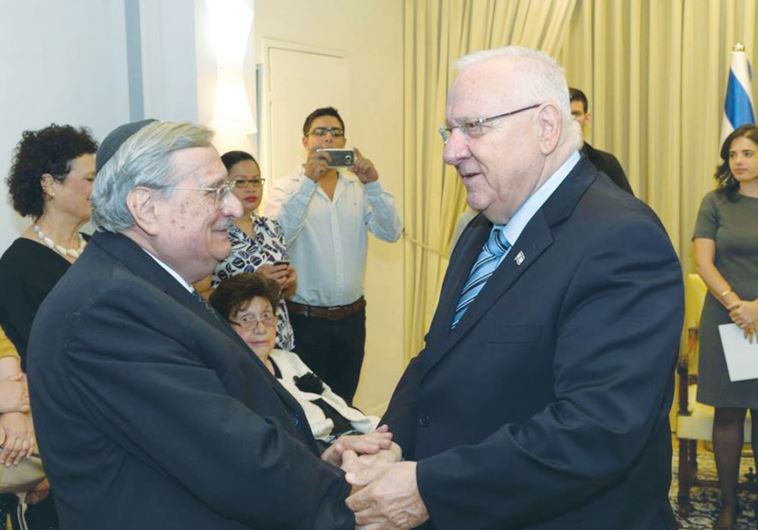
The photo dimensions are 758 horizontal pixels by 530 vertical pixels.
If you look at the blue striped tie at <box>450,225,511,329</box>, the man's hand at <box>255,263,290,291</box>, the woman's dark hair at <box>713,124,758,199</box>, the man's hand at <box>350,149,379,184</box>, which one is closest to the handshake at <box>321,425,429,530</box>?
the blue striped tie at <box>450,225,511,329</box>

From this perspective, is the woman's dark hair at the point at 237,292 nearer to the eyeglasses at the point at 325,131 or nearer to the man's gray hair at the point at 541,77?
the eyeglasses at the point at 325,131

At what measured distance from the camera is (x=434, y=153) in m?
6.18

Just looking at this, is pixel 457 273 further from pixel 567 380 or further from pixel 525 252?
pixel 567 380

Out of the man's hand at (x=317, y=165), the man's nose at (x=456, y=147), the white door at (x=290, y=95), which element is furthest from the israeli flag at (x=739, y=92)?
the man's nose at (x=456, y=147)

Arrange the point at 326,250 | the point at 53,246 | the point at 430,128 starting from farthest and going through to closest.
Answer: the point at 430,128
the point at 326,250
the point at 53,246

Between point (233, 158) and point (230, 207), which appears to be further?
point (233, 158)

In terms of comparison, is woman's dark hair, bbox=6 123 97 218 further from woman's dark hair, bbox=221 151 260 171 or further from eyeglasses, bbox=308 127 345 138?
eyeglasses, bbox=308 127 345 138

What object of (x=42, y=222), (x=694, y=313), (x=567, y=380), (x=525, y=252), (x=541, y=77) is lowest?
(x=694, y=313)

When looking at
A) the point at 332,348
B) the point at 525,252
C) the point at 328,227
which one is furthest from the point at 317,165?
the point at 525,252

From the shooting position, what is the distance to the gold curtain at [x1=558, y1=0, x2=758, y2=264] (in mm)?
5605

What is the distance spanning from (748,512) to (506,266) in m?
3.40

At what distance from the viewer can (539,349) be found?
1683mm

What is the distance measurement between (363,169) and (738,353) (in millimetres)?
2077

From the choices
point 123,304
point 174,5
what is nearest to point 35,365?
point 123,304
